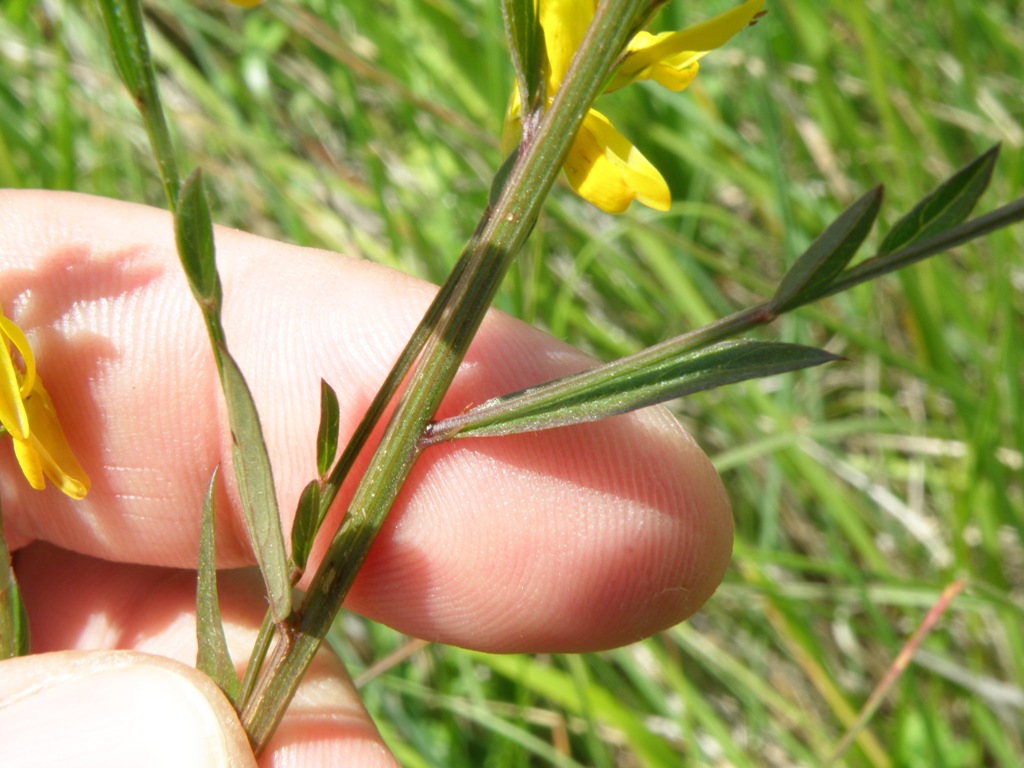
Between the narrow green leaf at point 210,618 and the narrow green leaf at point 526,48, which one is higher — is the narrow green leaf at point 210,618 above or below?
below

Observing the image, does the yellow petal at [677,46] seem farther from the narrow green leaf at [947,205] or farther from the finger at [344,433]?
the finger at [344,433]

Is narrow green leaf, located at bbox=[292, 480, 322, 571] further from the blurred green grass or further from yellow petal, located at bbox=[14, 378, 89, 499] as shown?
the blurred green grass

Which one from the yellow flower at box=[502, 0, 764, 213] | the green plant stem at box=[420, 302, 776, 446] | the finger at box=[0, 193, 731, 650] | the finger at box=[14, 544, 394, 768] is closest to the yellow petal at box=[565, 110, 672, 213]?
the yellow flower at box=[502, 0, 764, 213]

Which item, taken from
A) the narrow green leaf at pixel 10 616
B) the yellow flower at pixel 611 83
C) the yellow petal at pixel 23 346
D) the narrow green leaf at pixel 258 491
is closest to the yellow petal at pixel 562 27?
the yellow flower at pixel 611 83

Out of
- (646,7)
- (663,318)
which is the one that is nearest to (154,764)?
(646,7)

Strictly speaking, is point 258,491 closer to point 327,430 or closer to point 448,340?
point 327,430

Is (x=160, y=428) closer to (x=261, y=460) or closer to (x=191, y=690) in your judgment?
(x=191, y=690)
